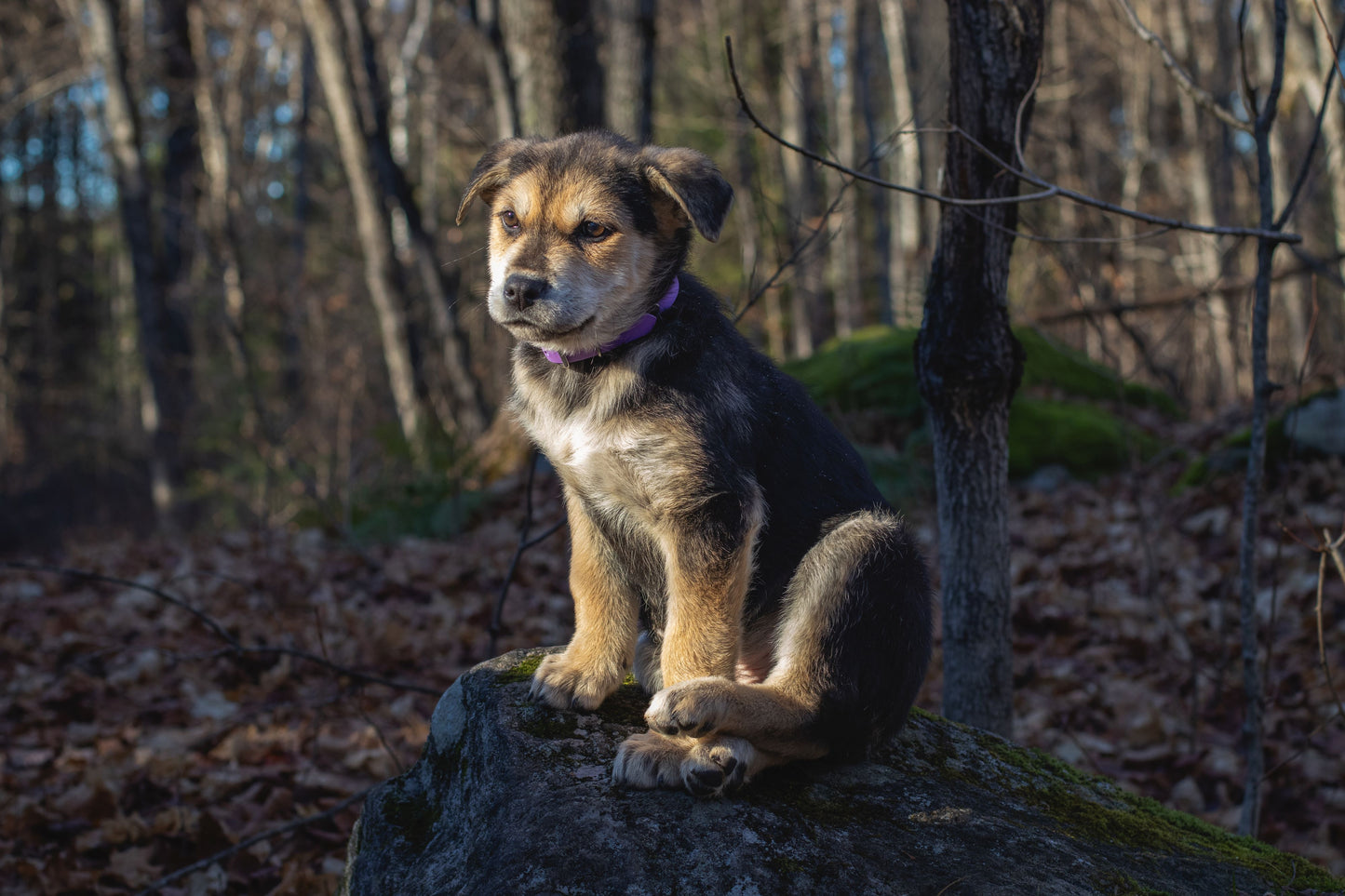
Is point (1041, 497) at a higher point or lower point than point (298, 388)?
lower

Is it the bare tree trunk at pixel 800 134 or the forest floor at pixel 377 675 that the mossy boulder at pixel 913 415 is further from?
the bare tree trunk at pixel 800 134

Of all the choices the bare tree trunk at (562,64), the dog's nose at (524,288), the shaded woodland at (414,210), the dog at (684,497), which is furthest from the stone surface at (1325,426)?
the dog's nose at (524,288)

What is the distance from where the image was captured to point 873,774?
2.95m

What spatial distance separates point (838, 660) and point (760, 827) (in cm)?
53

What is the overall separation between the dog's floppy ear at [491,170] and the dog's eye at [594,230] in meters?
0.52

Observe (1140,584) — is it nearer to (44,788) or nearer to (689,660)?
(689,660)

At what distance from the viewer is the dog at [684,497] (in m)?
2.75

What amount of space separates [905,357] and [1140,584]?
4567 millimetres

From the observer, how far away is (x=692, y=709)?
254 cm

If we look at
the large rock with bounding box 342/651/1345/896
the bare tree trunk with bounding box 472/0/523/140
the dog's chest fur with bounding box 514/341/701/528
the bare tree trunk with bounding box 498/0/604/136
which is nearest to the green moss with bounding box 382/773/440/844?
the large rock with bounding box 342/651/1345/896

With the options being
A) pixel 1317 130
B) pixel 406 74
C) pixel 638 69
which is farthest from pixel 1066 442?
pixel 406 74

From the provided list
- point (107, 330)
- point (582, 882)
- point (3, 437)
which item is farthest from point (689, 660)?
point (107, 330)

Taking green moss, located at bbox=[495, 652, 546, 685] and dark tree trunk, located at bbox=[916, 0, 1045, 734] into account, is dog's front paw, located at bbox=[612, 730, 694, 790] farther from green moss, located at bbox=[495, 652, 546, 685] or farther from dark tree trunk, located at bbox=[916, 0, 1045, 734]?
dark tree trunk, located at bbox=[916, 0, 1045, 734]

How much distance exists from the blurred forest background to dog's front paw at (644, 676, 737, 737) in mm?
1583
